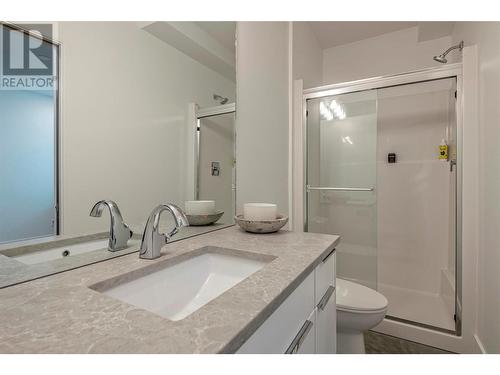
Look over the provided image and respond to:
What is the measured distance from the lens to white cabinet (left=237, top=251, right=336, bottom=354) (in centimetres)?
54

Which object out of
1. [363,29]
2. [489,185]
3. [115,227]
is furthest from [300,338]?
[363,29]

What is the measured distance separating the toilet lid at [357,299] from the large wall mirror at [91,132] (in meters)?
0.84

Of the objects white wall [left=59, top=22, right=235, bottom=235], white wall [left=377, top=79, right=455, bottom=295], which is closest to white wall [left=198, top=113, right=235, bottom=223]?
white wall [left=59, top=22, right=235, bottom=235]

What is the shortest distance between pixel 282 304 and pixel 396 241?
2163 millimetres

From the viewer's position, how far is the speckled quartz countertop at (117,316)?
385 millimetres

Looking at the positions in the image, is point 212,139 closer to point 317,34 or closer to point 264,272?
point 264,272

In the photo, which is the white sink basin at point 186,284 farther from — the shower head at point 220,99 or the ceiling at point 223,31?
the ceiling at point 223,31

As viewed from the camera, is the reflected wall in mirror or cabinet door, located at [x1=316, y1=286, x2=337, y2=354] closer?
cabinet door, located at [x1=316, y1=286, x2=337, y2=354]

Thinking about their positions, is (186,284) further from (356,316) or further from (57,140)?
(356,316)

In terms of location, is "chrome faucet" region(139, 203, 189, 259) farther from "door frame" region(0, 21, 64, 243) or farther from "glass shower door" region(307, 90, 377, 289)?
"glass shower door" region(307, 90, 377, 289)

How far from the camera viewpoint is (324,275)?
95 cm

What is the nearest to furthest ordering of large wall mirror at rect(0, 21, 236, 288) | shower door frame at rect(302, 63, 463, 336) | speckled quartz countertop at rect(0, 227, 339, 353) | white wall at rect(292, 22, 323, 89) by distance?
speckled quartz countertop at rect(0, 227, 339, 353) → large wall mirror at rect(0, 21, 236, 288) → shower door frame at rect(302, 63, 463, 336) → white wall at rect(292, 22, 323, 89)

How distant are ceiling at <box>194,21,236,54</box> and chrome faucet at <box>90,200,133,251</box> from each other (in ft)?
2.74
